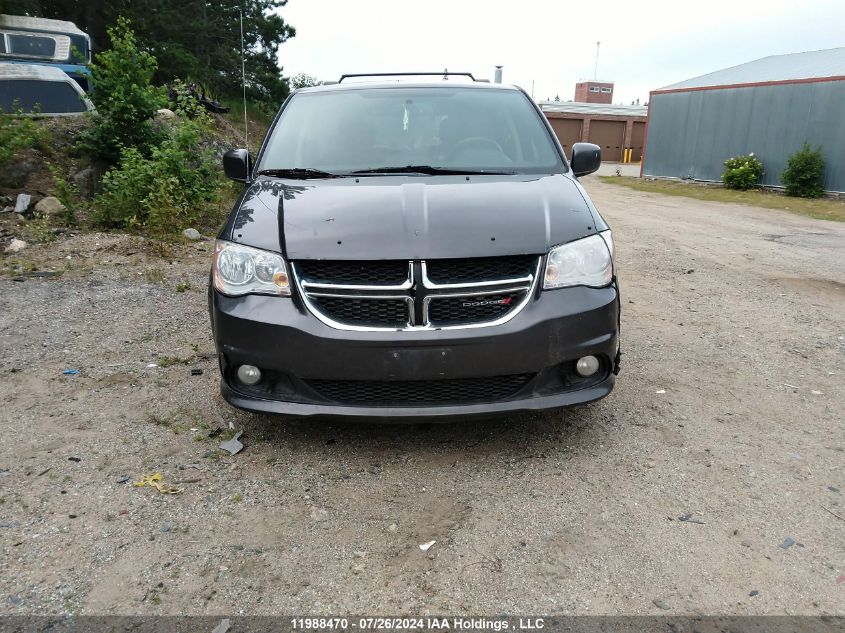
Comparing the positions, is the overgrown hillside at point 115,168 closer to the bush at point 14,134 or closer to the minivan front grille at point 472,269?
the bush at point 14,134

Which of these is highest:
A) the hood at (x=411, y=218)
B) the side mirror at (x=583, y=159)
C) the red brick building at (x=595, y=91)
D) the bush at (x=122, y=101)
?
the red brick building at (x=595, y=91)

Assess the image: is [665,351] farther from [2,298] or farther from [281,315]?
[2,298]

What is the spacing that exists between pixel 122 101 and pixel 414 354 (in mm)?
7036

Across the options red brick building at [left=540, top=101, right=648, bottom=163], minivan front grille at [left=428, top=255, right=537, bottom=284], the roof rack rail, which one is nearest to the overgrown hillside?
the roof rack rail

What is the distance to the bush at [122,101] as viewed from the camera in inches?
316

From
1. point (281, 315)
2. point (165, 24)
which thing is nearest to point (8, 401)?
point (281, 315)

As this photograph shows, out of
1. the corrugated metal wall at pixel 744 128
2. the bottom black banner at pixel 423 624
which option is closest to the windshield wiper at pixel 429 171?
the bottom black banner at pixel 423 624

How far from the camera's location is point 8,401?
3.63 metres

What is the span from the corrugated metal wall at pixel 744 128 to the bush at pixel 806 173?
0.30 meters

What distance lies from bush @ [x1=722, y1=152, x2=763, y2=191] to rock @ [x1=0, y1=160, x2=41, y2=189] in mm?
19154

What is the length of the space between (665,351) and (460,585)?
2948 millimetres

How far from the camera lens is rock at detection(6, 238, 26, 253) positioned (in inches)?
265

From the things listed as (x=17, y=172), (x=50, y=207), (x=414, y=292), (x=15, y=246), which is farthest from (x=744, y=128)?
(x=414, y=292)

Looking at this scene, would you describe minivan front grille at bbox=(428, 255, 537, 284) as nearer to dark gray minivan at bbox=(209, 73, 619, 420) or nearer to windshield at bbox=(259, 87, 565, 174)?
dark gray minivan at bbox=(209, 73, 619, 420)
